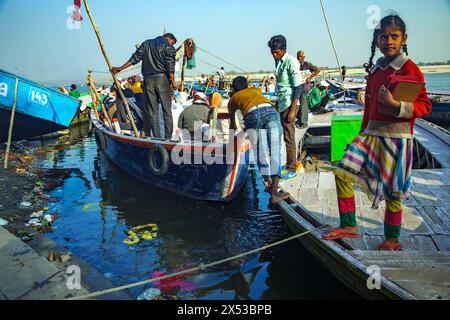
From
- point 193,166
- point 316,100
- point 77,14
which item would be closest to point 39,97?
point 77,14

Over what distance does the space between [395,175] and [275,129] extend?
2.08 metres

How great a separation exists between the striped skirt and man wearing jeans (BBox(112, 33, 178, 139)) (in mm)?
4222

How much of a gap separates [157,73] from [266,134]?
2.74m

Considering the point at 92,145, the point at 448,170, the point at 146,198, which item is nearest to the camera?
the point at 448,170

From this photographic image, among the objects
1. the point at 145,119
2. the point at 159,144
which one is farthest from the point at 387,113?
the point at 145,119

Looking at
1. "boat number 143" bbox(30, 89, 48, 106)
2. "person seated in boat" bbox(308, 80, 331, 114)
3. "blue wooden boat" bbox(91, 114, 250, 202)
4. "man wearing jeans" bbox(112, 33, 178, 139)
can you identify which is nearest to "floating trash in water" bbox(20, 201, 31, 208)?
"blue wooden boat" bbox(91, 114, 250, 202)

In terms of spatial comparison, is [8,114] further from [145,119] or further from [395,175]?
[395,175]

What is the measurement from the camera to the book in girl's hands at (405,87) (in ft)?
7.97

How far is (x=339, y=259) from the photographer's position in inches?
113

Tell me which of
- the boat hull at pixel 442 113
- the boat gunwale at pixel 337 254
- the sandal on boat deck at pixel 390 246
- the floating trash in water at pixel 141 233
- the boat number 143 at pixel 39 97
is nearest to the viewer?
the boat gunwale at pixel 337 254

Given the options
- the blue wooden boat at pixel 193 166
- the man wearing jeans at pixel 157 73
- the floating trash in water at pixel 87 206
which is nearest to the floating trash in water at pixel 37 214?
the floating trash in water at pixel 87 206

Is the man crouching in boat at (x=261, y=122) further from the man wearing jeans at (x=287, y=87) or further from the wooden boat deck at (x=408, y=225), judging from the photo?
the man wearing jeans at (x=287, y=87)

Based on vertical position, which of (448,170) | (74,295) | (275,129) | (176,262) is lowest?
(176,262)
